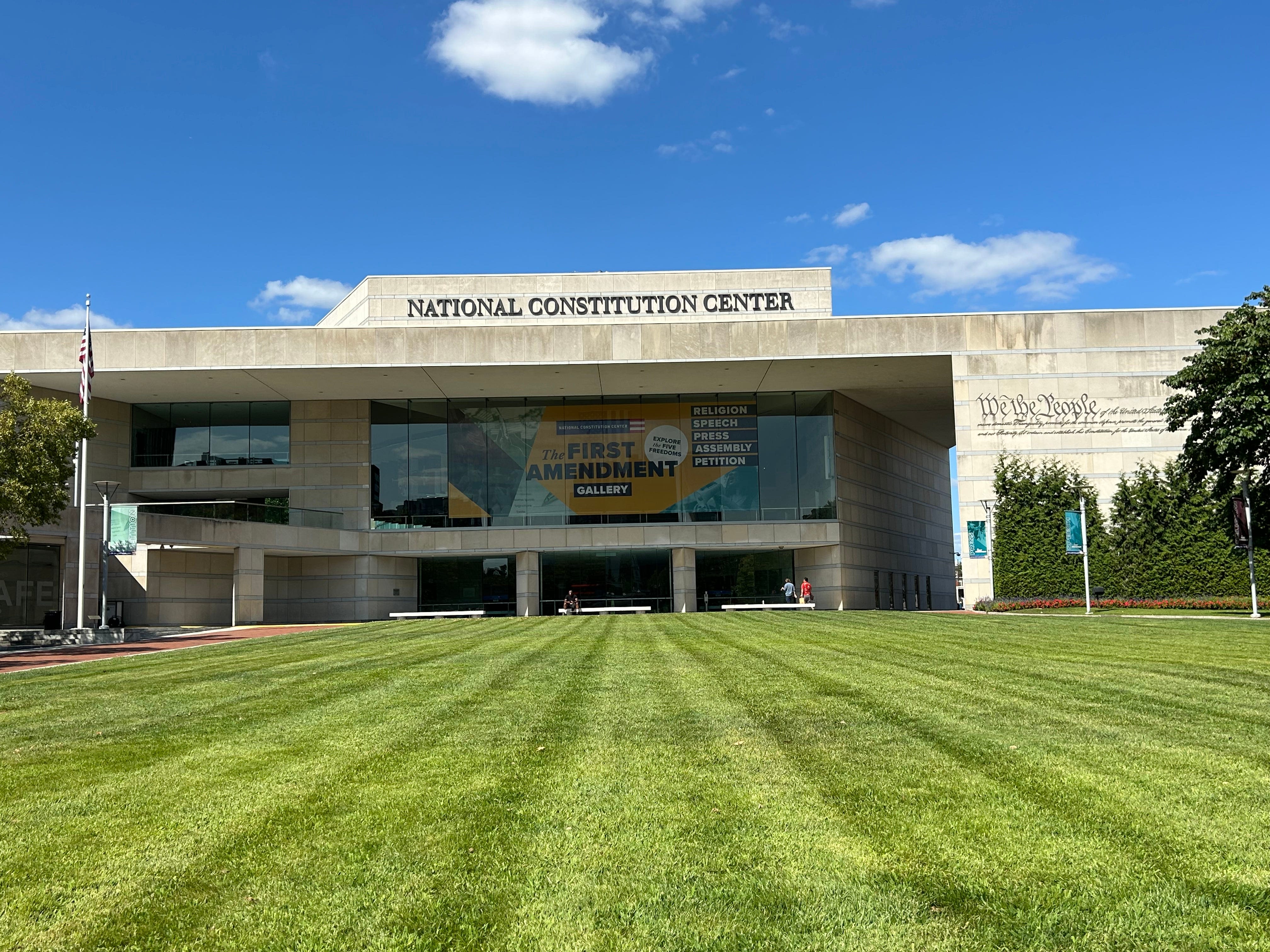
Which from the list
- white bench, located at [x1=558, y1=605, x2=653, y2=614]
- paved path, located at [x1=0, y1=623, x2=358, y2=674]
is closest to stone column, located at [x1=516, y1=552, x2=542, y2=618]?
white bench, located at [x1=558, y1=605, x2=653, y2=614]

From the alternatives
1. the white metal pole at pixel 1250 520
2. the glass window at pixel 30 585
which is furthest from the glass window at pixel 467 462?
the white metal pole at pixel 1250 520

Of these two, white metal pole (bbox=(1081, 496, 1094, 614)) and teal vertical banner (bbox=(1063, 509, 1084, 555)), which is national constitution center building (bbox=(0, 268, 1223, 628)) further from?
teal vertical banner (bbox=(1063, 509, 1084, 555))

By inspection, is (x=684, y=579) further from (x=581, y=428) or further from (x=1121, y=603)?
(x=1121, y=603)

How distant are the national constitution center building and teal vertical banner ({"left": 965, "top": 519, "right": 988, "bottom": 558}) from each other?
48 centimetres

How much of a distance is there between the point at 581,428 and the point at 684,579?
8.86m

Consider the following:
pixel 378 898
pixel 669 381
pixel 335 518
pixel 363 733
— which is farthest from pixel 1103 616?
pixel 335 518

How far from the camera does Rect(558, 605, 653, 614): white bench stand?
1751 inches

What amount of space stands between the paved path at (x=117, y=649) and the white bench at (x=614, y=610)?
45.0 ft

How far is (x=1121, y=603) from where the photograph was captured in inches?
1475

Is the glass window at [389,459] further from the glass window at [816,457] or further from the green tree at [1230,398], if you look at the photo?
the green tree at [1230,398]

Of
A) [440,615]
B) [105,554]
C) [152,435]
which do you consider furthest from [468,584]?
[105,554]

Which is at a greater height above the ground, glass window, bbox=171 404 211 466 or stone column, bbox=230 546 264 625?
glass window, bbox=171 404 211 466

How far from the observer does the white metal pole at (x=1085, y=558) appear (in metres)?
33.9

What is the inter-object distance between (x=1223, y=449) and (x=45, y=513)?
105 ft
